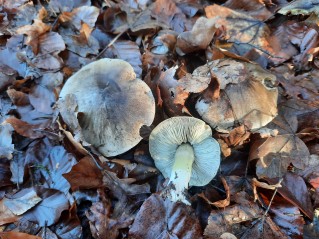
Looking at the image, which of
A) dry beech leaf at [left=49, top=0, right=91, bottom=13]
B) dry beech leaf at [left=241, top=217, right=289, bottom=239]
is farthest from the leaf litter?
dry beech leaf at [left=49, top=0, right=91, bottom=13]

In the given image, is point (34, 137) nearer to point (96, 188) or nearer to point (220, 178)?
point (96, 188)

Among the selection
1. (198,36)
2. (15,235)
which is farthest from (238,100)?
(15,235)

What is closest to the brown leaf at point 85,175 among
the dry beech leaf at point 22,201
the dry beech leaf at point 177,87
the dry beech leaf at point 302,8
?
the dry beech leaf at point 22,201

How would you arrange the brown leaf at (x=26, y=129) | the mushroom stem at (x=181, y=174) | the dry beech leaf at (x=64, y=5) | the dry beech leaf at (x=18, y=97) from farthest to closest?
1. the dry beech leaf at (x=64, y=5)
2. the dry beech leaf at (x=18, y=97)
3. the brown leaf at (x=26, y=129)
4. the mushroom stem at (x=181, y=174)

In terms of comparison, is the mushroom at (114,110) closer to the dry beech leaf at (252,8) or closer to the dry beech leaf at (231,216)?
the dry beech leaf at (231,216)

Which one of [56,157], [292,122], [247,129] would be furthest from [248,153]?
[56,157]

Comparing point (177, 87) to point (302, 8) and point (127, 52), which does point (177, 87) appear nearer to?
point (127, 52)
